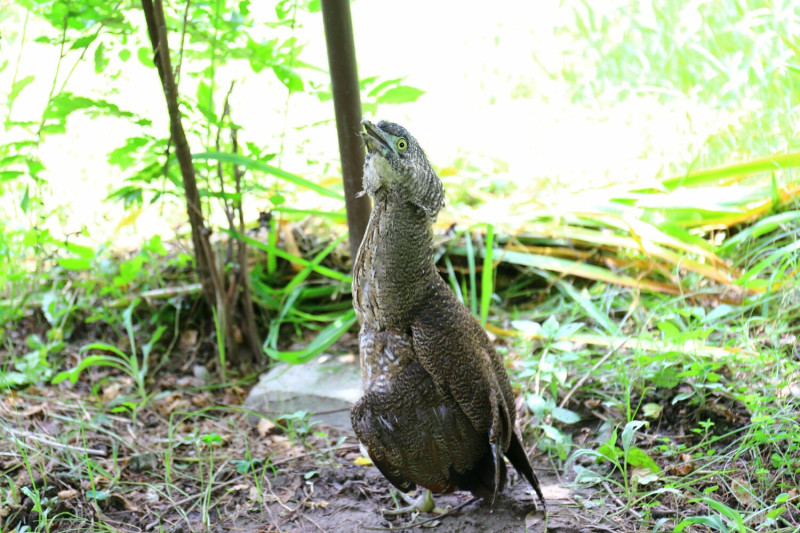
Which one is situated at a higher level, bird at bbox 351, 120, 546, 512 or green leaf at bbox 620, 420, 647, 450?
bird at bbox 351, 120, 546, 512

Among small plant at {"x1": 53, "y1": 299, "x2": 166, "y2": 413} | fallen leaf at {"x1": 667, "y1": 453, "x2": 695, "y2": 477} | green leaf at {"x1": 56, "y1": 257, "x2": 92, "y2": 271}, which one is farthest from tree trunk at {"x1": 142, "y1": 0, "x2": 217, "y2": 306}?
fallen leaf at {"x1": 667, "y1": 453, "x2": 695, "y2": 477}

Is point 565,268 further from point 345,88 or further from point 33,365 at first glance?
point 33,365

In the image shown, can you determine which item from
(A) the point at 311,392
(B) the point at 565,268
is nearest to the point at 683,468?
(B) the point at 565,268

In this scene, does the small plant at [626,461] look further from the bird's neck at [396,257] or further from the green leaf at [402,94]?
the green leaf at [402,94]

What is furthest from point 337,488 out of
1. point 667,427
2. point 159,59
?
point 159,59

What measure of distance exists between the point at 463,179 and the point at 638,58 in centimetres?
205

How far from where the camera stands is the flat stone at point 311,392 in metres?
3.69

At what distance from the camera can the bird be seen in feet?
8.76

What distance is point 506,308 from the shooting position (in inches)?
178

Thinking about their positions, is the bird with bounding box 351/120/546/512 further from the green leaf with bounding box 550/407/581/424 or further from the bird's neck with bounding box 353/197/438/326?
the green leaf with bounding box 550/407/581/424

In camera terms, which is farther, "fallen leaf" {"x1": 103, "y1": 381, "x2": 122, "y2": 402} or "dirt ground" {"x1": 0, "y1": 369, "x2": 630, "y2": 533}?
"fallen leaf" {"x1": 103, "y1": 381, "x2": 122, "y2": 402}

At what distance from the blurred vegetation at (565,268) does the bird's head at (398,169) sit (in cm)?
66

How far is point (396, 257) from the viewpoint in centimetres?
270

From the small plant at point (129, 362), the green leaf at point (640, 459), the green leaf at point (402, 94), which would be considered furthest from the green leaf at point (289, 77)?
the green leaf at point (640, 459)
